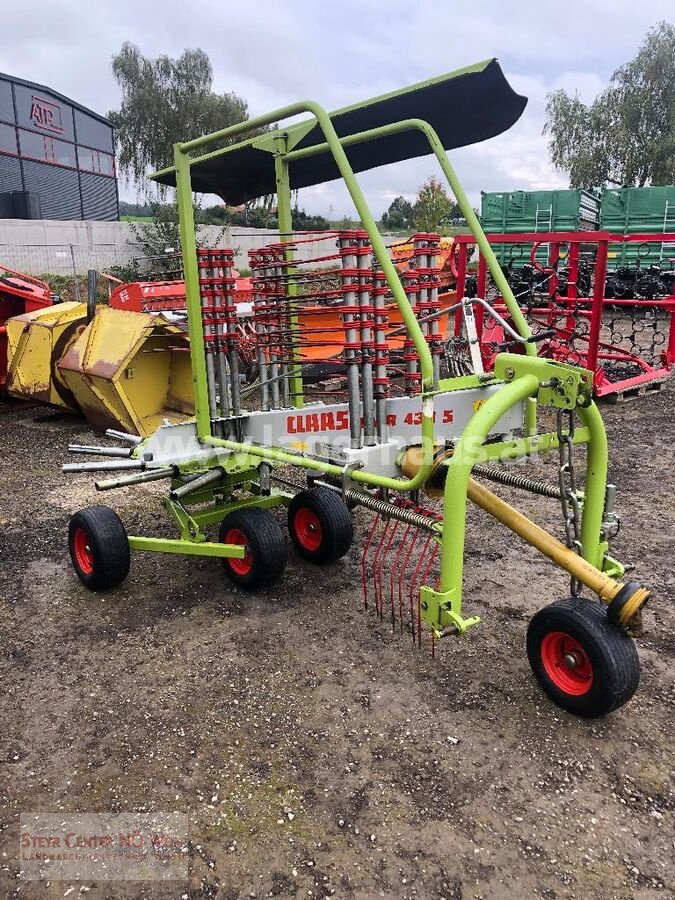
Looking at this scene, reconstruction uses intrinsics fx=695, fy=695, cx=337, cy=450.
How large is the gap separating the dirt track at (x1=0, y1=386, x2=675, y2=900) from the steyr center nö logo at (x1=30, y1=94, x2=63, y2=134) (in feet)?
83.8

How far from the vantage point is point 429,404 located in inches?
127

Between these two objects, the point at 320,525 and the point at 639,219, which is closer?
the point at 320,525

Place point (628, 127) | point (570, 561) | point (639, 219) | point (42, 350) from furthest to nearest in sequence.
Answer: point (628, 127) < point (639, 219) < point (42, 350) < point (570, 561)

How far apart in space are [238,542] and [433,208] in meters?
27.4

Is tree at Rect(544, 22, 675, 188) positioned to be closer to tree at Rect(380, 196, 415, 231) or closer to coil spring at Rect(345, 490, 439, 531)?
tree at Rect(380, 196, 415, 231)

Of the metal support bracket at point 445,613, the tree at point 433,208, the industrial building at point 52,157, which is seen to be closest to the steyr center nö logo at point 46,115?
the industrial building at point 52,157

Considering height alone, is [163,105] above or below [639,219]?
above

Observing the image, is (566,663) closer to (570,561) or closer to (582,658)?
(582,658)

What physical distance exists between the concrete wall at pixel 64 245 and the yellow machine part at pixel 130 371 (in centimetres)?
1036

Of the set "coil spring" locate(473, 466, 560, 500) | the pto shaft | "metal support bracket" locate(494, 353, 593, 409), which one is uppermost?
"metal support bracket" locate(494, 353, 593, 409)

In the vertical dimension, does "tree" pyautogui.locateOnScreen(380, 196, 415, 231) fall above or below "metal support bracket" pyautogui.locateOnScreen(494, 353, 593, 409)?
above

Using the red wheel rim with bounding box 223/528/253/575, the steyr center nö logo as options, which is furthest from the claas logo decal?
the steyr center nö logo

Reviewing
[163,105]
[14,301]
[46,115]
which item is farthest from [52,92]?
[14,301]

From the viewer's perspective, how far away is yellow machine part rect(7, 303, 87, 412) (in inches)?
311
